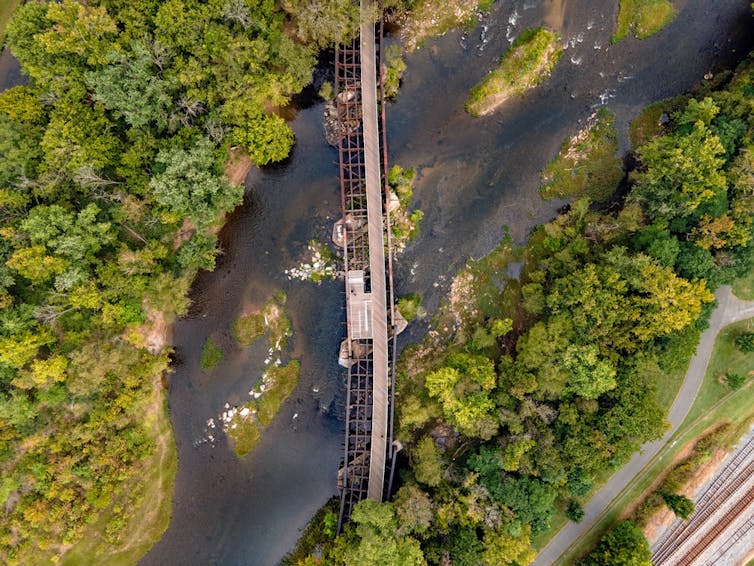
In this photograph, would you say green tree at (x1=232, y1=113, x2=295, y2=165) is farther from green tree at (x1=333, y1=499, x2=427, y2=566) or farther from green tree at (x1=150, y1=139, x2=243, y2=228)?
green tree at (x1=333, y1=499, x2=427, y2=566)

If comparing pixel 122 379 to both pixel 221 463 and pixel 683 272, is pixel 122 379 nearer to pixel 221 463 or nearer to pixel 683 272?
pixel 221 463

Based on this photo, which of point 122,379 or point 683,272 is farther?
point 122,379

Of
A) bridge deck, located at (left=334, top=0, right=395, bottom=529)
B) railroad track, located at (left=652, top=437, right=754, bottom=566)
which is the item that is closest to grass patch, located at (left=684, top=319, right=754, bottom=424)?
railroad track, located at (left=652, top=437, right=754, bottom=566)

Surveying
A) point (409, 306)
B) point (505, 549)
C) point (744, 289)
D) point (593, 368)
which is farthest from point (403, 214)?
point (744, 289)

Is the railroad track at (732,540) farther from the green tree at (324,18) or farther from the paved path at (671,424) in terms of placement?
the green tree at (324,18)

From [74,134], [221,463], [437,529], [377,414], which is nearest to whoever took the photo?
[74,134]

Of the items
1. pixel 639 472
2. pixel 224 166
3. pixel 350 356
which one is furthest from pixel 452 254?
pixel 639 472
